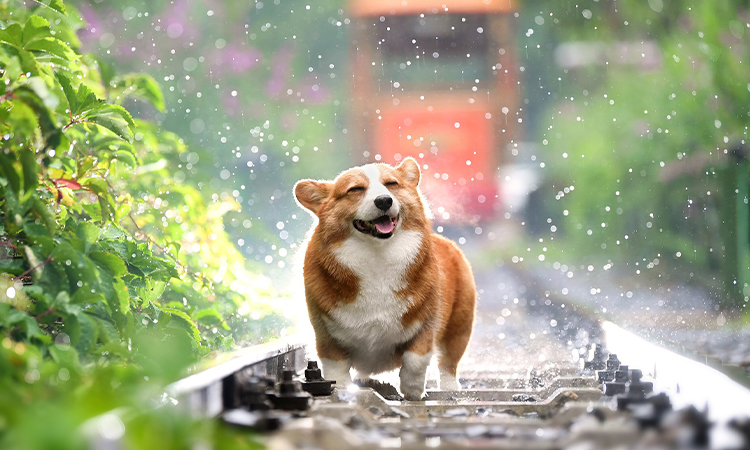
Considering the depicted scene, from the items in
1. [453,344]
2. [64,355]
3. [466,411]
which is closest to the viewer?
[64,355]

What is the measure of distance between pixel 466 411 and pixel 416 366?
0.66 m

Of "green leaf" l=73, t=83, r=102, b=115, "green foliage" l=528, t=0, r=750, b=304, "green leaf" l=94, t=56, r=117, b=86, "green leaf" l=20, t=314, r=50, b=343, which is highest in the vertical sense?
"green foliage" l=528, t=0, r=750, b=304

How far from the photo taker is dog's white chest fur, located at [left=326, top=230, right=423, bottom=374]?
356cm

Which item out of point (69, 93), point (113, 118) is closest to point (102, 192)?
point (113, 118)

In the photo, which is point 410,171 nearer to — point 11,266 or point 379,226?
point 379,226

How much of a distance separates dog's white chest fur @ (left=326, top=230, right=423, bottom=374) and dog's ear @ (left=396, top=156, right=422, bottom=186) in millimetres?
377

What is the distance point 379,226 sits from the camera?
3.58 m

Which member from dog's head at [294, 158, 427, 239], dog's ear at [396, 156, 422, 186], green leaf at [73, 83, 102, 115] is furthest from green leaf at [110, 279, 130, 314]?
dog's ear at [396, 156, 422, 186]

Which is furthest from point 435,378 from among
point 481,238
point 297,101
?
point 481,238

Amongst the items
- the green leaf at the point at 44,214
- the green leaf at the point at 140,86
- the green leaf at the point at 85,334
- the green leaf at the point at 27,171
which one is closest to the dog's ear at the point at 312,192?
the green leaf at the point at 140,86

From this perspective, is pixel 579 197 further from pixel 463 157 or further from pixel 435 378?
pixel 435 378

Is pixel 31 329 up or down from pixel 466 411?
up

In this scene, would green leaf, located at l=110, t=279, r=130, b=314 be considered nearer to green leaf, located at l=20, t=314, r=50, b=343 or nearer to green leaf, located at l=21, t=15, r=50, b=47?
green leaf, located at l=20, t=314, r=50, b=343

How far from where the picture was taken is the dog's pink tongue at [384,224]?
3566mm
